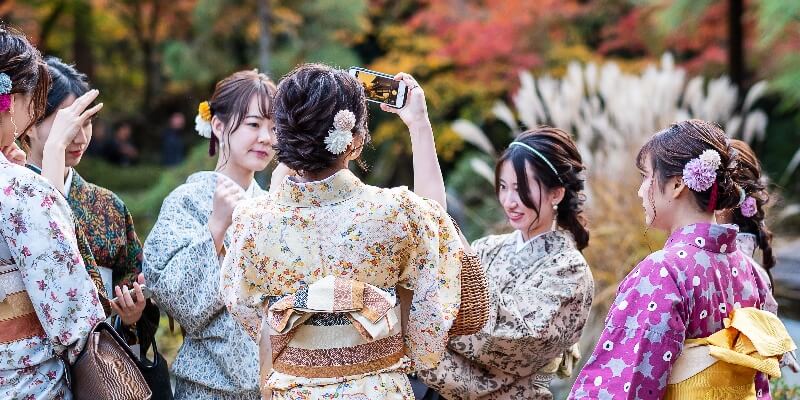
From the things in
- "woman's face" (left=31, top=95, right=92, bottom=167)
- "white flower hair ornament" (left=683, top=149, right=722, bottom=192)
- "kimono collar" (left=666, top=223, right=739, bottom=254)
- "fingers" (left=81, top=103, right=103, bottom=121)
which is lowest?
"woman's face" (left=31, top=95, right=92, bottom=167)

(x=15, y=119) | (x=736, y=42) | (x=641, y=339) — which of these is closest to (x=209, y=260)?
(x=15, y=119)

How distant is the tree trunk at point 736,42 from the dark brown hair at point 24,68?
9.20 metres

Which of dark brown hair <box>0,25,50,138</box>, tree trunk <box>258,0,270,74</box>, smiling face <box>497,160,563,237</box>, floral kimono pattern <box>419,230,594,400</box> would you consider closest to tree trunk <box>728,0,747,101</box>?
tree trunk <box>258,0,270,74</box>

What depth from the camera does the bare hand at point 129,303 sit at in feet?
9.65

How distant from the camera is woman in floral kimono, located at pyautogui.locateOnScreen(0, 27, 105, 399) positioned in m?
2.25

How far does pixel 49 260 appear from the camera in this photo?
7.44 feet

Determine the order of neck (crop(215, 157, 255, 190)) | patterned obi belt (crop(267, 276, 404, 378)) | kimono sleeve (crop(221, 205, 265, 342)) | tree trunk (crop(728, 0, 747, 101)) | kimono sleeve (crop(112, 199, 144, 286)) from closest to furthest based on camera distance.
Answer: patterned obi belt (crop(267, 276, 404, 378)) → kimono sleeve (crop(221, 205, 265, 342)) → kimono sleeve (crop(112, 199, 144, 286)) → neck (crop(215, 157, 255, 190)) → tree trunk (crop(728, 0, 747, 101))

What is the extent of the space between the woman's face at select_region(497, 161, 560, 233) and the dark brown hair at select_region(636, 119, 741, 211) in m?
0.62

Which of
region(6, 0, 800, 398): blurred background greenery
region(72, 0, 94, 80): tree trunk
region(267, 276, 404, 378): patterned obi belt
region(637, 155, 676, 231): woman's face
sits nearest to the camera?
region(267, 276, 404, 378): patterned obi belt

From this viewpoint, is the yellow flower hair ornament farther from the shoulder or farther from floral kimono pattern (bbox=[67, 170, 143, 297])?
the shoulder

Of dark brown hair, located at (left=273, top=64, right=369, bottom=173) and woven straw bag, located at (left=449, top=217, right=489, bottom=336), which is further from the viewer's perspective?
woven straw bag, located at (left=449, top=217, right=489, bottom=336)

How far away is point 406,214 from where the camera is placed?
7.58 feet

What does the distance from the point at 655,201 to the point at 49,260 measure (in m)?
1.66

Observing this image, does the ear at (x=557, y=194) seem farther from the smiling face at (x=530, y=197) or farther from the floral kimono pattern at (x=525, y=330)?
the floral kimono pattern at (x=525, y=330)
